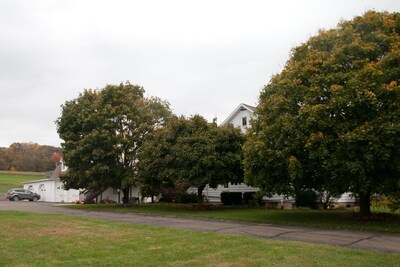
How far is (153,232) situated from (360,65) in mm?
11009

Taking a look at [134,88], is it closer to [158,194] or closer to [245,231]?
[158,194]

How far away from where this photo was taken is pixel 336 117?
1672cm

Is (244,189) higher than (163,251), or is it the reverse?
(244,189)

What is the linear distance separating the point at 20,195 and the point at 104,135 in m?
24.7

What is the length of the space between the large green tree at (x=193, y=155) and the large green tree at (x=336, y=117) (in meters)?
5.07

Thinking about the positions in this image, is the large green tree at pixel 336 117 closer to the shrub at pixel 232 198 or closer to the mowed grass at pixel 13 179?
the shrub at pixel 232 198

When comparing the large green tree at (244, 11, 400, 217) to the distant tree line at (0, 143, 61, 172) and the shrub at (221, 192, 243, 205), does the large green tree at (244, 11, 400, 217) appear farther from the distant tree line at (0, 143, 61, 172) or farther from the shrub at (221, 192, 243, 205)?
the distant tree line at (0, 143, 61, 172)

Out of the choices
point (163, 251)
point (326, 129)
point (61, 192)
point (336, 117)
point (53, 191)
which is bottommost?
point (163, 251)

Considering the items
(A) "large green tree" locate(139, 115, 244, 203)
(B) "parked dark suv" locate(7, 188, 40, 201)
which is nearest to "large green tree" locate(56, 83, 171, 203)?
(A) "large green tree" locate(139, 115, 244, 203)

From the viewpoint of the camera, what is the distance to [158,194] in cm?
3756

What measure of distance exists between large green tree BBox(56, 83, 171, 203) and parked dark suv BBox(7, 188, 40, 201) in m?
18.9

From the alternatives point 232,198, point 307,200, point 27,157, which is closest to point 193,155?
point 232,198

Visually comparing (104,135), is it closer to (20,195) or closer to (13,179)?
(20,195)

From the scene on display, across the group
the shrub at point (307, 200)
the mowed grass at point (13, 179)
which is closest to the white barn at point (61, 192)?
the mowed grass at point (13, 179)
